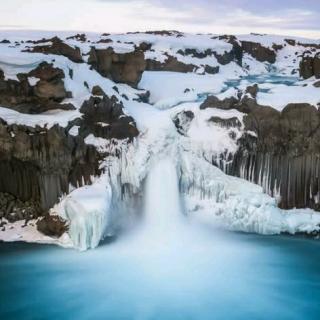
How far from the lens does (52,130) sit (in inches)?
869

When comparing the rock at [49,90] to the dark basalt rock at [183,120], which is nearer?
the rock at [49,90]

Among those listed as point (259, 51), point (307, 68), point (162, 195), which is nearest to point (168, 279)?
point (162, 195)

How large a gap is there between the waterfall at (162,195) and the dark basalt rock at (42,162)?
2514 millimetres

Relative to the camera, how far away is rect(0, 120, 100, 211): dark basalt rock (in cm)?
2209

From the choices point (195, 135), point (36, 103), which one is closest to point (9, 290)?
point (36, 103)

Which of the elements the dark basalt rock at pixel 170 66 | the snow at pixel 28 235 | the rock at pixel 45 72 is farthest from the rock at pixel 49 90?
the dark basalt rock at pixel 170 66

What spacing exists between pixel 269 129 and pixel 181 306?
10.7 metres

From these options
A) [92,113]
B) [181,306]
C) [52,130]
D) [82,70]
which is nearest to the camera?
[181,306]

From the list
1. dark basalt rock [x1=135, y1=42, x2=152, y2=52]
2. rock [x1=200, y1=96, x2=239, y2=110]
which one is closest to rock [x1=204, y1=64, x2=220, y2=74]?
dark basalt rock [x1=135, y1=42, x2=152, y2=52]

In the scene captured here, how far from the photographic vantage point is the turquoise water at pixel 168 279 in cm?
1612

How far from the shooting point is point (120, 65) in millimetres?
29703

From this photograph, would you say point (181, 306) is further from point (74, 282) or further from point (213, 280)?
point (74, 282)

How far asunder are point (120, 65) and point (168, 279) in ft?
50.0

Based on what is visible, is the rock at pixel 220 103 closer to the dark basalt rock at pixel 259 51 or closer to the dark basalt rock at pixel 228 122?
the dark basalt rock at pixel 228 122
